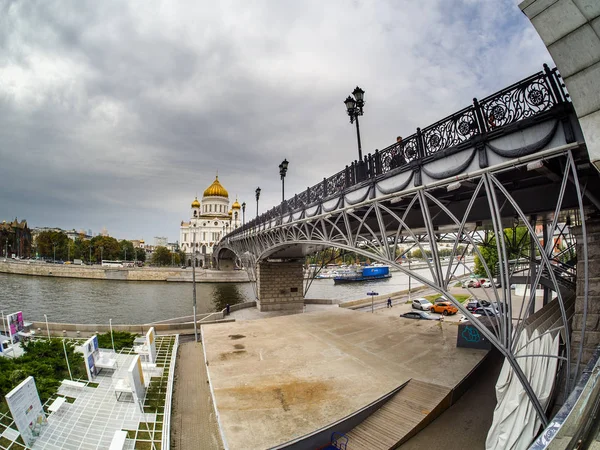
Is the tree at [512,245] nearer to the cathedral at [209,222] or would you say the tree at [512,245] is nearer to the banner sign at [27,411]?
the banner sign at [27,411]

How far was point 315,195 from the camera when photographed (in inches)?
586

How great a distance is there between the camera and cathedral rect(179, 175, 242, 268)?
317 feet

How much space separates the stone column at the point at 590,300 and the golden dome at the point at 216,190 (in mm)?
103067

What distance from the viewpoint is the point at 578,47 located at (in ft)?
11.3

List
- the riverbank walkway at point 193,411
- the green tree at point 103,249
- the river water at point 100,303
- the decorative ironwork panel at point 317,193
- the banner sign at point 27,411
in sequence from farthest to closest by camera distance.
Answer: the green tree at point 103,249
the river water at point 100,303
the decorative ironwork panel at point 317,193
the riverbank walkway at point 193,411
the banner sign at point 27,411

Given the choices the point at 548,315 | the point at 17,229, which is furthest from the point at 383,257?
the point at 17,229

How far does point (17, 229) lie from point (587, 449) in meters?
134

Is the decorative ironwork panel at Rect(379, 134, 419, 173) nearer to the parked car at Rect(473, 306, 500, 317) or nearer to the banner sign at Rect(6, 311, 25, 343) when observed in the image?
the parked car at Rect(473, 306, 500, 317)

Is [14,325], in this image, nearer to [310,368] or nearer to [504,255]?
[310,368]

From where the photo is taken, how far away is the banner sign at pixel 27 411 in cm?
678

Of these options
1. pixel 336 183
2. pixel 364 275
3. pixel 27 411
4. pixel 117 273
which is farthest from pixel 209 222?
pixel 27 411

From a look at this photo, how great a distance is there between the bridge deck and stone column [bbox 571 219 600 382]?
5.00 metres

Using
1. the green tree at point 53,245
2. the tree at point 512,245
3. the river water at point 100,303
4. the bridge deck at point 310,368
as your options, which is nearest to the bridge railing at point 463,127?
the tree at point 512,245

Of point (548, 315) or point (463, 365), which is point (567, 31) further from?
point (463, 365)
